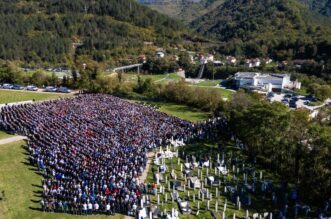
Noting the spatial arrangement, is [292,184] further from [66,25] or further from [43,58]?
[66,25]

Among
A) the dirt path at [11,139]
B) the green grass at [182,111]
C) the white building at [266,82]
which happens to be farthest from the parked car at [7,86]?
the white building at [266,82]

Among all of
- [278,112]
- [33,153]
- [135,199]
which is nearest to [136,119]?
[33,153]

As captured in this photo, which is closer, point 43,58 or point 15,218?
point 15,218

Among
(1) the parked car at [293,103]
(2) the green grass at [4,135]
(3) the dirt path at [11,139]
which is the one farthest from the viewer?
(1) the parked car at [293,103]

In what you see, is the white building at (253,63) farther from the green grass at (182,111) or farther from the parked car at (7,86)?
the parked car at (7,86)

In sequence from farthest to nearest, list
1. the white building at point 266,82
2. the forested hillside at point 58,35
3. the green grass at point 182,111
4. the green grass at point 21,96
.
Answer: the forested hillside at point 58,35
the white building at point 266,82
the green grass at point 21,96
the green grass at point 182,111

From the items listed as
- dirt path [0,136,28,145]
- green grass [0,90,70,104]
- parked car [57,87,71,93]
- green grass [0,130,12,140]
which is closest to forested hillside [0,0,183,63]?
parked car [57,87,71,93]

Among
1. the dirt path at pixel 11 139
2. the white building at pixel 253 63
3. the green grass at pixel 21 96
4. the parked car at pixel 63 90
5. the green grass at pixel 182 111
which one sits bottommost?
the green grass at pixel 182 111

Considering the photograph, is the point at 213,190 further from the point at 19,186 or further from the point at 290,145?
the point at 19,186
